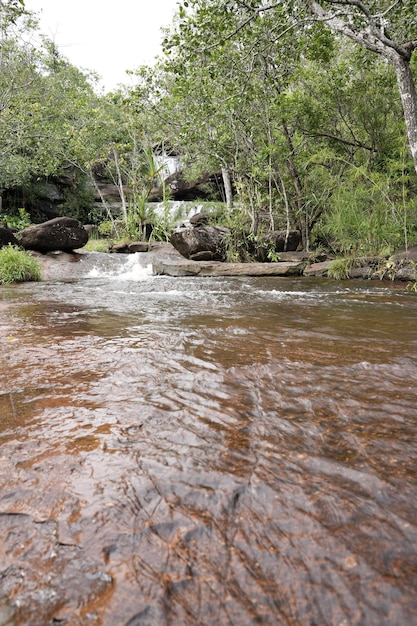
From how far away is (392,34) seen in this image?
539cm

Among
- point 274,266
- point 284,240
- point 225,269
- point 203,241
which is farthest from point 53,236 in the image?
point 284,240

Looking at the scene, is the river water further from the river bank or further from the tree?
the river bank

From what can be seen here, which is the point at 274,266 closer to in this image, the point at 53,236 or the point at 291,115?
the point at 291,115

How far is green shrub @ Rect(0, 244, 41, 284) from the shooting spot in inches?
335

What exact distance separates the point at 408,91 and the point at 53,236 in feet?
34.1

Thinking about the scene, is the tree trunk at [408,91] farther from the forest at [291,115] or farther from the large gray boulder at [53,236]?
the large gray boulder at [53,236]

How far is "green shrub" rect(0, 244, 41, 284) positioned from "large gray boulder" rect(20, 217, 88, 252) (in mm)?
2950

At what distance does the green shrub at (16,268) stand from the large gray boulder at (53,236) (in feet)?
9.68

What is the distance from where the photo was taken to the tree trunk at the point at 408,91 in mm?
5242

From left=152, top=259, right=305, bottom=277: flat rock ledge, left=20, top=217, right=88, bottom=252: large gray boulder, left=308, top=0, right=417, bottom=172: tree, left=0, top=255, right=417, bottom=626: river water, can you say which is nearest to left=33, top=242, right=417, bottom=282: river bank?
left=152, top=259, right=305, bottom=277: flat rock ledge

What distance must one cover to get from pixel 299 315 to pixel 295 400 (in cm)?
258

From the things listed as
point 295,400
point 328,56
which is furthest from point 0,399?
point 328,56

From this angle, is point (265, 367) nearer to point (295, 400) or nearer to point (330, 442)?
point (295, 400)

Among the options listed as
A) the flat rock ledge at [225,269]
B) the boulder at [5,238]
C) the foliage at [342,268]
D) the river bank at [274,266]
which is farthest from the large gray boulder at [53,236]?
the foliage at [342,268]
